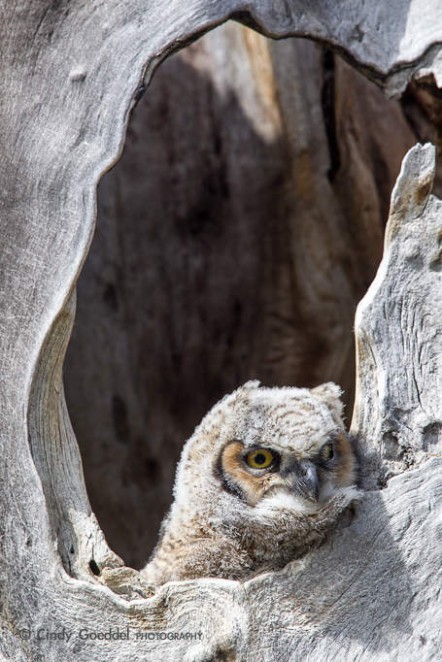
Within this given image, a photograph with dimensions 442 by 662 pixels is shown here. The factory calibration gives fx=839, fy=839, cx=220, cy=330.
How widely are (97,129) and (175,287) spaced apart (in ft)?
5.72

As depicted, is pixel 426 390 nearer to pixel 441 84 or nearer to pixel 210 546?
pixel 210 546

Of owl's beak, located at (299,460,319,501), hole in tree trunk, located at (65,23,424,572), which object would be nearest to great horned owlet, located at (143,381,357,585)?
owl's beak, located at (299,460,319,501)

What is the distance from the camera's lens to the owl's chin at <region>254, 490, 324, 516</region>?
2105 mm

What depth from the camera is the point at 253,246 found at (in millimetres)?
3848

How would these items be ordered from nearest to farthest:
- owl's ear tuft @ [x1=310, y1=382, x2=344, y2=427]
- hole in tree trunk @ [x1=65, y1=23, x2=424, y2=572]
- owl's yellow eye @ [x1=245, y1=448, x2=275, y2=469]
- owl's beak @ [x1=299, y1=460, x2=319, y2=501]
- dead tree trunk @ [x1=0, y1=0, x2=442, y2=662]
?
dead tree trunk @ [x1=0, y1=0, x2=442, y2=662] → owl's beak @ [x1=299, y1=460, x2=319, y2=501] → owl's yellow eye @ [x1=245, y1=448, x2=275, y2=469] → owl's ear tuft @ [x1=310, y1=382, x2=344, y2=427] → hole in tree trunk @ [x1=65, y1=23, x2=424, y2=572]

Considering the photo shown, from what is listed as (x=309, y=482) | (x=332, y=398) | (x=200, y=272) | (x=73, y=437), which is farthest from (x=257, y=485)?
(x=200, y=272)

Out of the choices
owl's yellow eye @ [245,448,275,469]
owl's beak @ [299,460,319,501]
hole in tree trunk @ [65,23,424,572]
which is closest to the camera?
owl's beak @ [299,460,319,501]

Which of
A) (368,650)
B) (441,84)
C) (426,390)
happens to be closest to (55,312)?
(426,390)

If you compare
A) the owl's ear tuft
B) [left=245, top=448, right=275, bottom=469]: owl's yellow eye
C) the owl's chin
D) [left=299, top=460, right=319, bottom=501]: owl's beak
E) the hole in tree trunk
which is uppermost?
the hole in tree trunk

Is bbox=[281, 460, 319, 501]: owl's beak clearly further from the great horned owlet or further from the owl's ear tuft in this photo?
the owl's ear tuft

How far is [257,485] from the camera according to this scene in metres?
2.21

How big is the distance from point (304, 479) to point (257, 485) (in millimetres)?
157

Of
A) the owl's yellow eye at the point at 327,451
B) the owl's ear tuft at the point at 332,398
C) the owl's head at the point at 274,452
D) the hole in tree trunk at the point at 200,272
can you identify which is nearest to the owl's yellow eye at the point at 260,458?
the owl's head at the point at 274,452

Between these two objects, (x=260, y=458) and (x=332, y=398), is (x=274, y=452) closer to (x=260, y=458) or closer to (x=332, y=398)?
(x=260, y=458)
